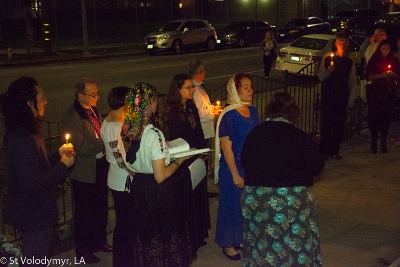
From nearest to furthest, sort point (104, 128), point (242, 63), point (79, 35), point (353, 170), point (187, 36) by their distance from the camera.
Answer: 1. point (104, 128)
2. point (353, 170)
3. point (242, 63)
4. point (187, 36)
5. point (79, 35)

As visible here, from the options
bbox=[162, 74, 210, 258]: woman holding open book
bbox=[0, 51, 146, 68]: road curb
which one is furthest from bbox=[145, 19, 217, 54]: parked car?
bbox=[162, 74, 210, 258]: woman holding open book

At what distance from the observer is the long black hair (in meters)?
4.50

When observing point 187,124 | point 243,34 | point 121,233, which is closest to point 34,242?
point 121,233

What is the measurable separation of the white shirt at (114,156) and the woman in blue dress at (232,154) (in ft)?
3.21

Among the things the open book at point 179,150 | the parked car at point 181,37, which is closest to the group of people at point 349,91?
the open book at point 179,150

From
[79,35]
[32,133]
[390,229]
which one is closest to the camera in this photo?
[32,133]

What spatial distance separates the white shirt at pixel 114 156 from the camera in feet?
18.2

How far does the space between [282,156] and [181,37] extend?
89.7ft

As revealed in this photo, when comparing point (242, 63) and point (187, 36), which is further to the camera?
point (187, 36)

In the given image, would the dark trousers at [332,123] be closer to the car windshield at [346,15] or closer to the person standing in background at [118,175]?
the person standing in background at [118,175]

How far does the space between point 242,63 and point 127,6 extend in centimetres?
2366

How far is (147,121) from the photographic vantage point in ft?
15.5

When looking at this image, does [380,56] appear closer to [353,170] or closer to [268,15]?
[353,170]

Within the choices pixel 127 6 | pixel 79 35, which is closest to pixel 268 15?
pixel 127 6
